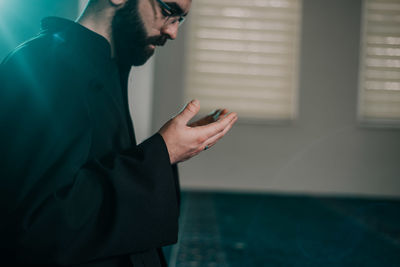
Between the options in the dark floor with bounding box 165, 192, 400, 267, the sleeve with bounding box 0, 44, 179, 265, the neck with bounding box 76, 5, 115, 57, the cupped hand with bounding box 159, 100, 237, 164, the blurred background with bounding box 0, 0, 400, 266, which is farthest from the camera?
the blurred background with bounding box 0, 0, 400, 266

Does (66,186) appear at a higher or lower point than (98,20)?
lower

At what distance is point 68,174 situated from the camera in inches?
17.6

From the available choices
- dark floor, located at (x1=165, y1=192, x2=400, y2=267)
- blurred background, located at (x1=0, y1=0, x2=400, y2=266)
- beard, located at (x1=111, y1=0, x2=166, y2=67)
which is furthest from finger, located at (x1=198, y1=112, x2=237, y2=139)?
blurred background, located at (x1=0, y1=0, x2=400, y2=266)

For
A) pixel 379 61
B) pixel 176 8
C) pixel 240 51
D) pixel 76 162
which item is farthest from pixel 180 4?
pixel 379 61

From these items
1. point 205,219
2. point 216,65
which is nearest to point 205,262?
point 205,219

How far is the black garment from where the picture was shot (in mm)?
426

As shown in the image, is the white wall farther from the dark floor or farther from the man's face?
the man's face

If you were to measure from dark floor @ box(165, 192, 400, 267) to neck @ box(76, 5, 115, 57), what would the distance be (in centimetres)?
A: 150

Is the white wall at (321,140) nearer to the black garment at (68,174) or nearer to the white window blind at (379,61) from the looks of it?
the white window blind at (379,61)

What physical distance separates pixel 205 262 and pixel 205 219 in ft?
3.47

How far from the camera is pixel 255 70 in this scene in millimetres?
4375

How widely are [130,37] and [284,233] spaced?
90.1 inches

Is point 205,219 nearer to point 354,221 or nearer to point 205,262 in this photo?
point 205,262

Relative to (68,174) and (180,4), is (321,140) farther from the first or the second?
(68,174)
